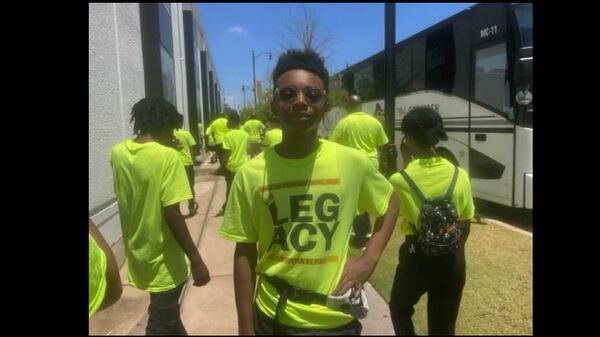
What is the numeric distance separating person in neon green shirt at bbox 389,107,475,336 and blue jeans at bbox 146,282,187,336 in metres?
1.30

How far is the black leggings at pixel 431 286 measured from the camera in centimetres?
253

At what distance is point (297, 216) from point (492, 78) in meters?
6.51

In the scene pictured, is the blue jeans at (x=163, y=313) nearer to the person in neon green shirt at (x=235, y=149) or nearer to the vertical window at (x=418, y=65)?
the person in neon green shirt at (x=235, y=149)

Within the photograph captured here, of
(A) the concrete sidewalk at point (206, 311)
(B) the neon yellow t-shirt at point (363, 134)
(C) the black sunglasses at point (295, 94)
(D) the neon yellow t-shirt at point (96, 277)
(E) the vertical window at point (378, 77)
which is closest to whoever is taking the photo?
(D) the neon yellow t-shirt at point (96, 277)

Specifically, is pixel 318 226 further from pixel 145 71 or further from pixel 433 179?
pixel 145 71

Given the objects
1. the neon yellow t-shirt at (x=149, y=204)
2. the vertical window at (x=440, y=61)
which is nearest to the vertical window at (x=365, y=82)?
the vertical window at (x=440, y=61)

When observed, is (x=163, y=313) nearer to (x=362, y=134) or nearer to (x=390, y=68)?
(x=362, y=134)

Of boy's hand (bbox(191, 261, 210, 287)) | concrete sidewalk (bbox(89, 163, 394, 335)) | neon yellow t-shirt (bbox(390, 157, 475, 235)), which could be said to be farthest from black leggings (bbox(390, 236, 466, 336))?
boy's hand (bbox(191, 261, 210, 287))

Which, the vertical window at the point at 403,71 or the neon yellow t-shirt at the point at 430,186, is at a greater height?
the vertical window at the point at 403,71

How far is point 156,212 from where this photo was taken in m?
2.32

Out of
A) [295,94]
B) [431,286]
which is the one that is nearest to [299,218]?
[295,94]

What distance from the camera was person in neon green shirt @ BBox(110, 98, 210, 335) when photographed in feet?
7.53

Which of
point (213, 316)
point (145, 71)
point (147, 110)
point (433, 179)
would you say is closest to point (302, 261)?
point (433, 179)
